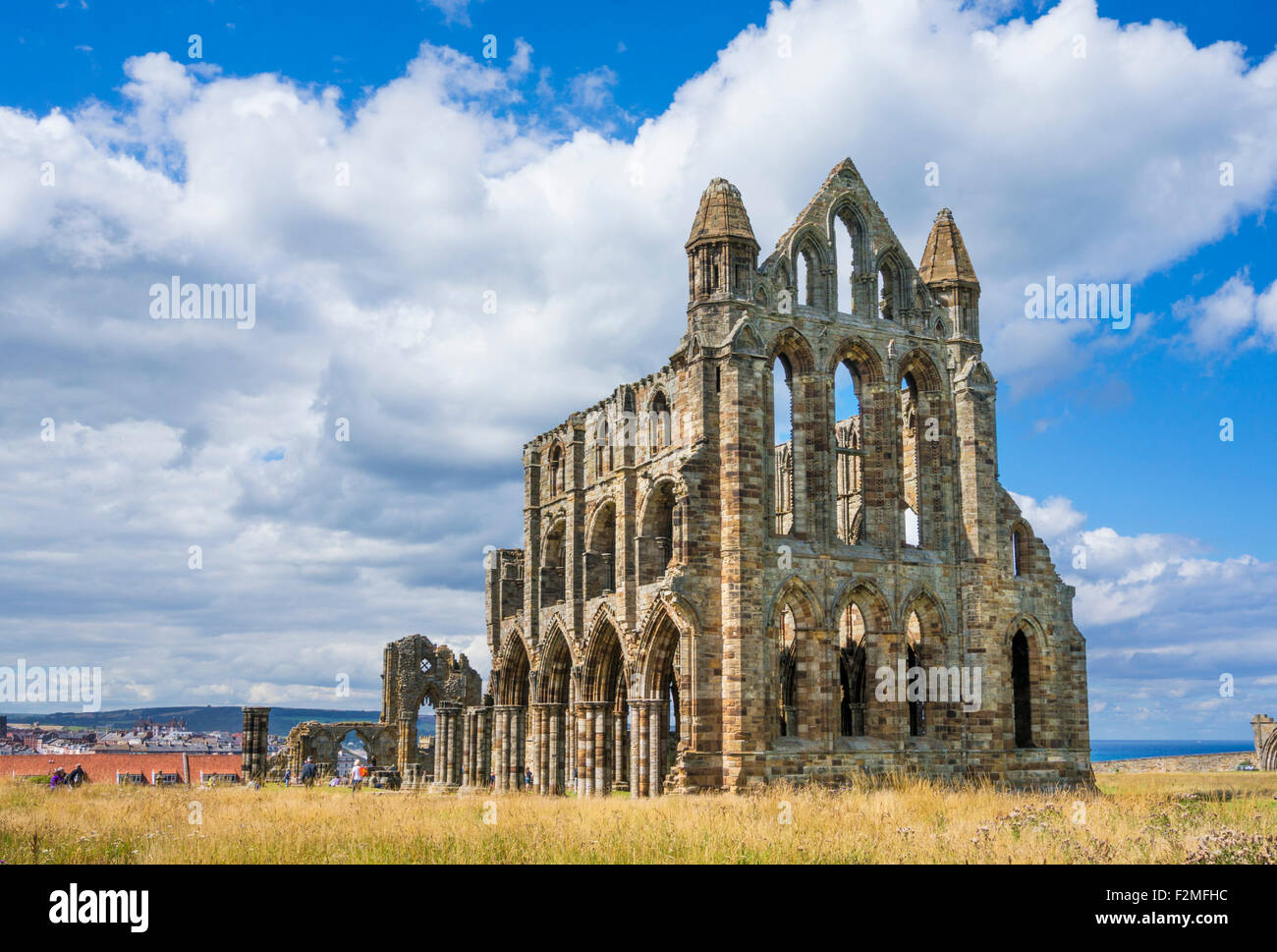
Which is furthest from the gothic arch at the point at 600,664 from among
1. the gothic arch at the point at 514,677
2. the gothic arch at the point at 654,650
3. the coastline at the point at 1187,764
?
the coastline at the point at 1187,764

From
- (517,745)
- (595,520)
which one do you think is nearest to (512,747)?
(517,745)

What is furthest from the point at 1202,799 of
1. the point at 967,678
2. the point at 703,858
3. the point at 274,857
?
the point at 274,857

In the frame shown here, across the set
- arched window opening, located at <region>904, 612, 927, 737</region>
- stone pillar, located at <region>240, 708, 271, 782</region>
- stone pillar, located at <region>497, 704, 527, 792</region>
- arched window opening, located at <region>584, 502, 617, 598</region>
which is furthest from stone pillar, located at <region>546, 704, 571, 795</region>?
stone pillar, located at <region>240, 708, 271, 782</region>

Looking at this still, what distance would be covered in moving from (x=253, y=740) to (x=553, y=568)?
1283cm

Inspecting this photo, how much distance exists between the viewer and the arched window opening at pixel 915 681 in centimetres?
2948

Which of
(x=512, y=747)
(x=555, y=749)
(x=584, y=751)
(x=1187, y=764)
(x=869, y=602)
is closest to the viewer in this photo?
(x=869, y=602)

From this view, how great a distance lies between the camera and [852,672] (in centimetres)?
3064

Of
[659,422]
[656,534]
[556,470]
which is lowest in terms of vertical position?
[656,534]

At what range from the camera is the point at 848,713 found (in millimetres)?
31672

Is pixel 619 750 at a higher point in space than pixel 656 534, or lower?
lower

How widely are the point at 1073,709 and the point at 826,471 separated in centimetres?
928

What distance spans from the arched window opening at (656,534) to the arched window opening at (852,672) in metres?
4.73

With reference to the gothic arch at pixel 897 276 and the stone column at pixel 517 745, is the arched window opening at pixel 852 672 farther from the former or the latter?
the stone column at pixel 517 745

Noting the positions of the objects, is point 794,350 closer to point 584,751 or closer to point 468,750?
point 584,751
